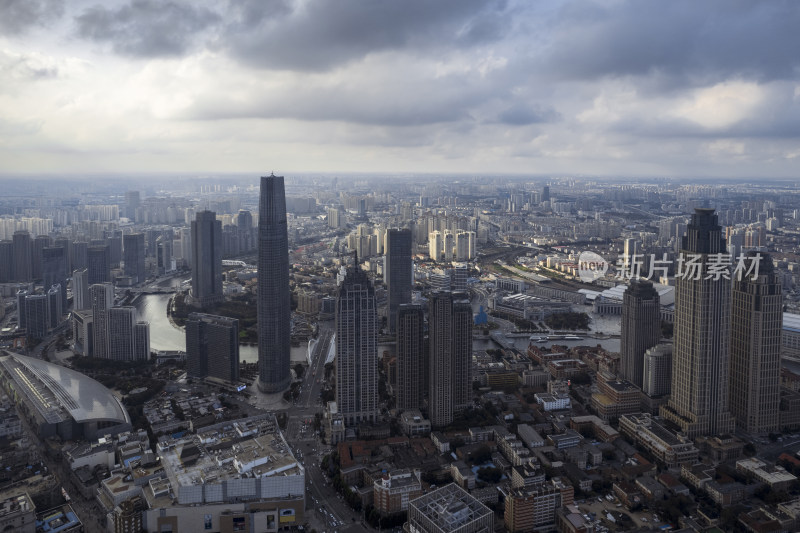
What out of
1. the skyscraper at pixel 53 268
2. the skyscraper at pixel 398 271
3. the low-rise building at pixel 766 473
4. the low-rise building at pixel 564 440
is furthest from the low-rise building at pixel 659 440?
the skyscraper at pixel 53 268

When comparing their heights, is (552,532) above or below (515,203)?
below

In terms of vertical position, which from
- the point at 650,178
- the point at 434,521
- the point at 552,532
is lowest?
the point at 552,532

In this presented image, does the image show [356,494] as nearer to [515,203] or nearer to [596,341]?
[596,341]

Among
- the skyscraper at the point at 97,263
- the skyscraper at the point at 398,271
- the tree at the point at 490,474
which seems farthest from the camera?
the skyscraper at the point at 97,263

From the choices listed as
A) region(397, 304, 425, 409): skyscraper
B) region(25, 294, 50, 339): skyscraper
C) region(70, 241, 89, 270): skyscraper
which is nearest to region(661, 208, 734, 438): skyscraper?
region(397, 304, 425, 409): skyscraper

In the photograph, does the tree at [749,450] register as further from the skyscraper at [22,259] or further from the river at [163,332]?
the skyscraper at [22,259]

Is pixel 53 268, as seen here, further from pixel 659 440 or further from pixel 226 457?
pixel 659 440

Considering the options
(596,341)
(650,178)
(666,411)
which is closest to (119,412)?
(666,411)
